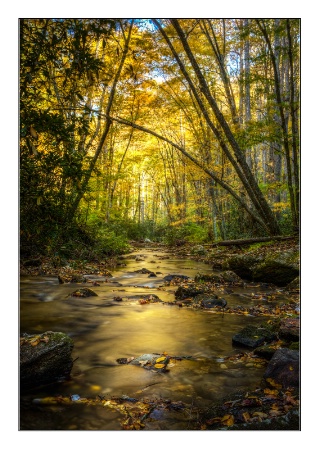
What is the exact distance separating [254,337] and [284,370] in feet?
3.91

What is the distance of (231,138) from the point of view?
29.3 feet

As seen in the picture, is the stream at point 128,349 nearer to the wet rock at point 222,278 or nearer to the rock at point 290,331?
the rock at point 290,331

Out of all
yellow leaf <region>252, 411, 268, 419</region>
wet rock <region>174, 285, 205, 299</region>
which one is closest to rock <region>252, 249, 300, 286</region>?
wet rock <region>174, 285, 205, 299</region>

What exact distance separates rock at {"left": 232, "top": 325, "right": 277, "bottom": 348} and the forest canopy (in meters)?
2.68

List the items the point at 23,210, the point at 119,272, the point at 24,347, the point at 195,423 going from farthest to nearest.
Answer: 1. the point at 119,272
2. the point at 23,210
3. the point at 24,347
4. the point at 195,423

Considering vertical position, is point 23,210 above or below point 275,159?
below

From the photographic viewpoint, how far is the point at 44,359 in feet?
9.61

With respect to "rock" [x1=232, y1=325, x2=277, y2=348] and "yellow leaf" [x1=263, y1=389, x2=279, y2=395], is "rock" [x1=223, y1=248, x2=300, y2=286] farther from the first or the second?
"yellow leaf" [x1=263, y1=389, x2=279, y2=395]

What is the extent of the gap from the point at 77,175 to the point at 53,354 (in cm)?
200

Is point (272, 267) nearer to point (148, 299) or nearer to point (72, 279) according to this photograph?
point (148, 299)

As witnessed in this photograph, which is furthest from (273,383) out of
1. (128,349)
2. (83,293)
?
(83,293)
